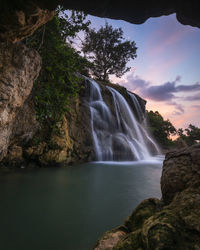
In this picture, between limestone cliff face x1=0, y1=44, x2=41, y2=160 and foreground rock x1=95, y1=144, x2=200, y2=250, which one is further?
limestone cliff face x1=0, y1=44, x2=41, y2=160

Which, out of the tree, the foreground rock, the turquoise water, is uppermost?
the tree

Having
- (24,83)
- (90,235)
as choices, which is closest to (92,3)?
(24,83)

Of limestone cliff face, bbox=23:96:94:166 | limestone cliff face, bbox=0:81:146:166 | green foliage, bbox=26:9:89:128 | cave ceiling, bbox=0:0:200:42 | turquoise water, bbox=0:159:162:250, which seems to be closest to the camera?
cave ceiling, bbox=0:0:200:42

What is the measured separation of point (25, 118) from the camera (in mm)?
6117

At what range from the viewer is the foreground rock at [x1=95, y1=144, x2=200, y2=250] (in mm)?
1076

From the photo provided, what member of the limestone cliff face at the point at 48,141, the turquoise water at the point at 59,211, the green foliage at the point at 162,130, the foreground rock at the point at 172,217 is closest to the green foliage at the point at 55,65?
the limestone cliff face at the point at 48,141

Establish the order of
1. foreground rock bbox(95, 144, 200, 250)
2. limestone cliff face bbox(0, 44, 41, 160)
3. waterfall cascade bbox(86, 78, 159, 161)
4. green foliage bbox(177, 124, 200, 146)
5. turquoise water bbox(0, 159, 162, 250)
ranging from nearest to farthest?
foreground rock bbox(95, 144, 200, 250) → turquoise water bbox(0, 159, 162, 250) → limestone cliff face bbox(0, 44, 41, 160) → waterfall cascade bbox(86, 78, 159, 161) → green foliage bbox(177, 124, 200, 146)

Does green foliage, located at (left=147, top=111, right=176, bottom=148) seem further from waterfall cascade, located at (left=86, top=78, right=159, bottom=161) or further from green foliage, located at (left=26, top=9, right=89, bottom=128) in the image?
green foliage, located at (left=26, top=9, right=89, bottom=128)

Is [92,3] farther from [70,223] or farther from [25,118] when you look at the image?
[25,118]

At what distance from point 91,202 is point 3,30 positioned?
12.8 feet

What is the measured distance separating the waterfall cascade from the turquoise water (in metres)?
6.37

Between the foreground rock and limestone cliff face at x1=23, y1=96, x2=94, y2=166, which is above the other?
limestone cliff face at x1=23, y1=96, x2=94, y2=166

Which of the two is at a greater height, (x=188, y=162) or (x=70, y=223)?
(x=188, y=162)

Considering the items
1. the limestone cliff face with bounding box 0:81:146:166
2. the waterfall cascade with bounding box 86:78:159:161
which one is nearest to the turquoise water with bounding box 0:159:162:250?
the limestone cliff face with bounding box 0:81:146:166
